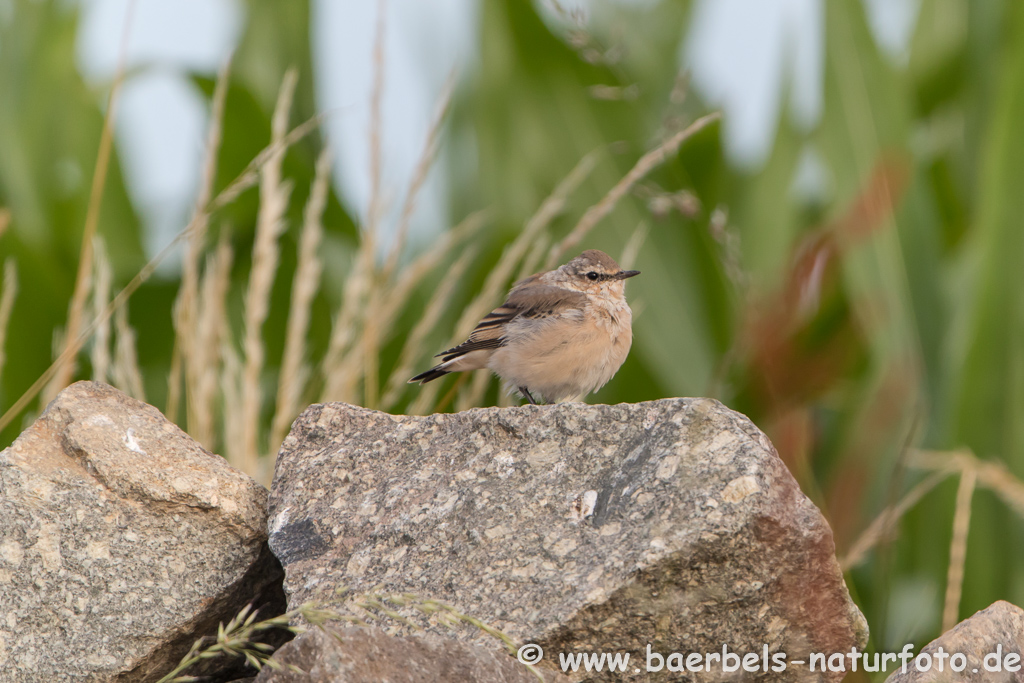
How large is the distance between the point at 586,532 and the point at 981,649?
95 cm

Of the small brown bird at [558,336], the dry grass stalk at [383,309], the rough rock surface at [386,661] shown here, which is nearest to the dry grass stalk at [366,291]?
the dry grass stalk at [383,309]

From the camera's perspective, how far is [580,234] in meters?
3.54

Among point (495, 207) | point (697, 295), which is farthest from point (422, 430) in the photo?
point (495, 207)

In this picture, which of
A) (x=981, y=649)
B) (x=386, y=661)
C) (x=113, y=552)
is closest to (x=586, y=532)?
(x=386, y=661)

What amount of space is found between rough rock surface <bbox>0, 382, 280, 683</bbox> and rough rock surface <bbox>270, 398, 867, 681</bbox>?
162 mm

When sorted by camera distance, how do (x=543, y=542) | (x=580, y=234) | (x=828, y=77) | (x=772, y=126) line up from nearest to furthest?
(x=543, y=542) < (x=580, y=234) < (x=828, y=77) < (x=772, y=126)

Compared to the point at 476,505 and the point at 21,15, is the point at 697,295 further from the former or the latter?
the point at 21,15

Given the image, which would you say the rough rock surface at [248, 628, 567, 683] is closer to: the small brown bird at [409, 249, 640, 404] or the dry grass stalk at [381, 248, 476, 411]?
the small brown bird at [409, 249, 640, 404]

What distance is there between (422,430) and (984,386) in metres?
2.71

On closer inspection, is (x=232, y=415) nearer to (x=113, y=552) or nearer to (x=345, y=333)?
(x=345, y=333)

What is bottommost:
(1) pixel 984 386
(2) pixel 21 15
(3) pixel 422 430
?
(1) pixel 984 386

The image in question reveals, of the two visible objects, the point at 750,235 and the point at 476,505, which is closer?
the point at 476,505

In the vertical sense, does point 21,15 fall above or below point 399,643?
above

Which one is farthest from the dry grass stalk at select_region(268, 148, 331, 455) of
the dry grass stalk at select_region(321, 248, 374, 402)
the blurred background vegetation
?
the dry grass stalk at select_region(321, 248, 374, 402)
